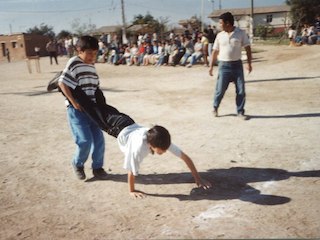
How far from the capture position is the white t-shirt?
12.7ft

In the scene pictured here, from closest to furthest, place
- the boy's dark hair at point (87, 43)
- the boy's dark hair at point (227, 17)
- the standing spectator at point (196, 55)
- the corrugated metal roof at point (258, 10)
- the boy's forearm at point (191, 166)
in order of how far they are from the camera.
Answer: the boy's forearm at point (191, 166)
the boy's dark hair at point (87, 43)
the boy's dark hair at point (227, 17)
the standing spectator at point (196, 55)
the corrugated metal roof at point (258, 10)

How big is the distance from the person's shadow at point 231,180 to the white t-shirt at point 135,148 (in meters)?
0.57

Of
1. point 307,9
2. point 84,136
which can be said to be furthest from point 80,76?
point 307,9

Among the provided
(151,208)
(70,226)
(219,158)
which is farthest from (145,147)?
(219,158)

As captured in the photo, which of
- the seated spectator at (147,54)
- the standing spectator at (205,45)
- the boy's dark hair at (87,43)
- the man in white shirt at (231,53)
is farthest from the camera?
the seated spectator at (147,54)

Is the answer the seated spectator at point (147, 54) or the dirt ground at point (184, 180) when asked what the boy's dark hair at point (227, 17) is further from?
the seated spectator at point (147, 54)

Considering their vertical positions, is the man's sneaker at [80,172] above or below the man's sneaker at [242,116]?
below

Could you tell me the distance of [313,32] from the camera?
24.8 m

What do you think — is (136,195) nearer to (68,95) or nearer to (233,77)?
(68,95)

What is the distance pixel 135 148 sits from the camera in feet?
12.7

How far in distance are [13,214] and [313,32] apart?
25301 mm

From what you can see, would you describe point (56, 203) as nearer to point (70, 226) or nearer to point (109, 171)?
point (70, 226)

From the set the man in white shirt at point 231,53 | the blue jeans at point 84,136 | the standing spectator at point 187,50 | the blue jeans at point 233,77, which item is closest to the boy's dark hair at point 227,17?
the man in white shirt at point 231,53

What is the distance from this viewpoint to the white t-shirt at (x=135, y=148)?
387 cm
